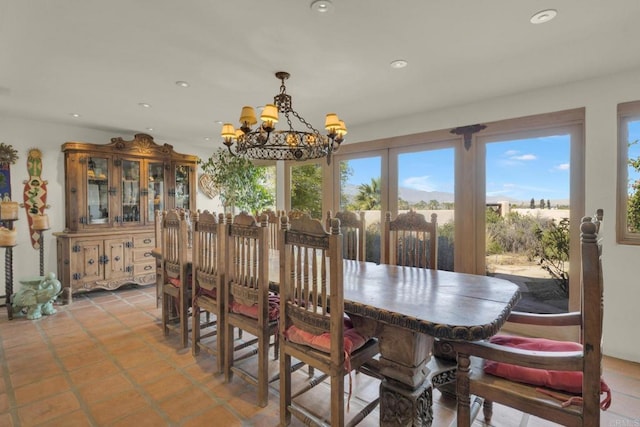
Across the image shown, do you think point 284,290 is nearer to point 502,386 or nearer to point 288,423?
point 288,423

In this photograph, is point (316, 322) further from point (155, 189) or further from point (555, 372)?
point (155, 189)

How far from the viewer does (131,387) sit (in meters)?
2.18

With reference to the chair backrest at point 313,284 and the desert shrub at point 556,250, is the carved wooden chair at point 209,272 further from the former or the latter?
the desert shrub at point 556,250

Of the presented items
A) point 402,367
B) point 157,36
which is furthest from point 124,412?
point 157,36

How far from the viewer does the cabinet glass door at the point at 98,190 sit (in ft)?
14.1

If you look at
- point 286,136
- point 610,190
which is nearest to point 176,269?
point 286,136

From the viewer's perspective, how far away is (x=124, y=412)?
192cm

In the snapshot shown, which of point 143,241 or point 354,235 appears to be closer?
point 354,235

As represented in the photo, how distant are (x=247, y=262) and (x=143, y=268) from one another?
3336mm

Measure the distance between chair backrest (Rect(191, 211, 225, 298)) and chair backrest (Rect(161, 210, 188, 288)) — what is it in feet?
0.42

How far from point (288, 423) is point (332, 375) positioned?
0.53 metres

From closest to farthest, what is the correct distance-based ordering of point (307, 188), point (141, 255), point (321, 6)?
point (321, 6), point (141, 255), point (307, 188)

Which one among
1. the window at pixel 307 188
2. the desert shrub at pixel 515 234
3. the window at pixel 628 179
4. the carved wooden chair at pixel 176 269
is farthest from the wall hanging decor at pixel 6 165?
the window at pixel 628 179

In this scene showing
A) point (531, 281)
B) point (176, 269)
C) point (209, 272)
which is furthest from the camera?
point (531, 281)
